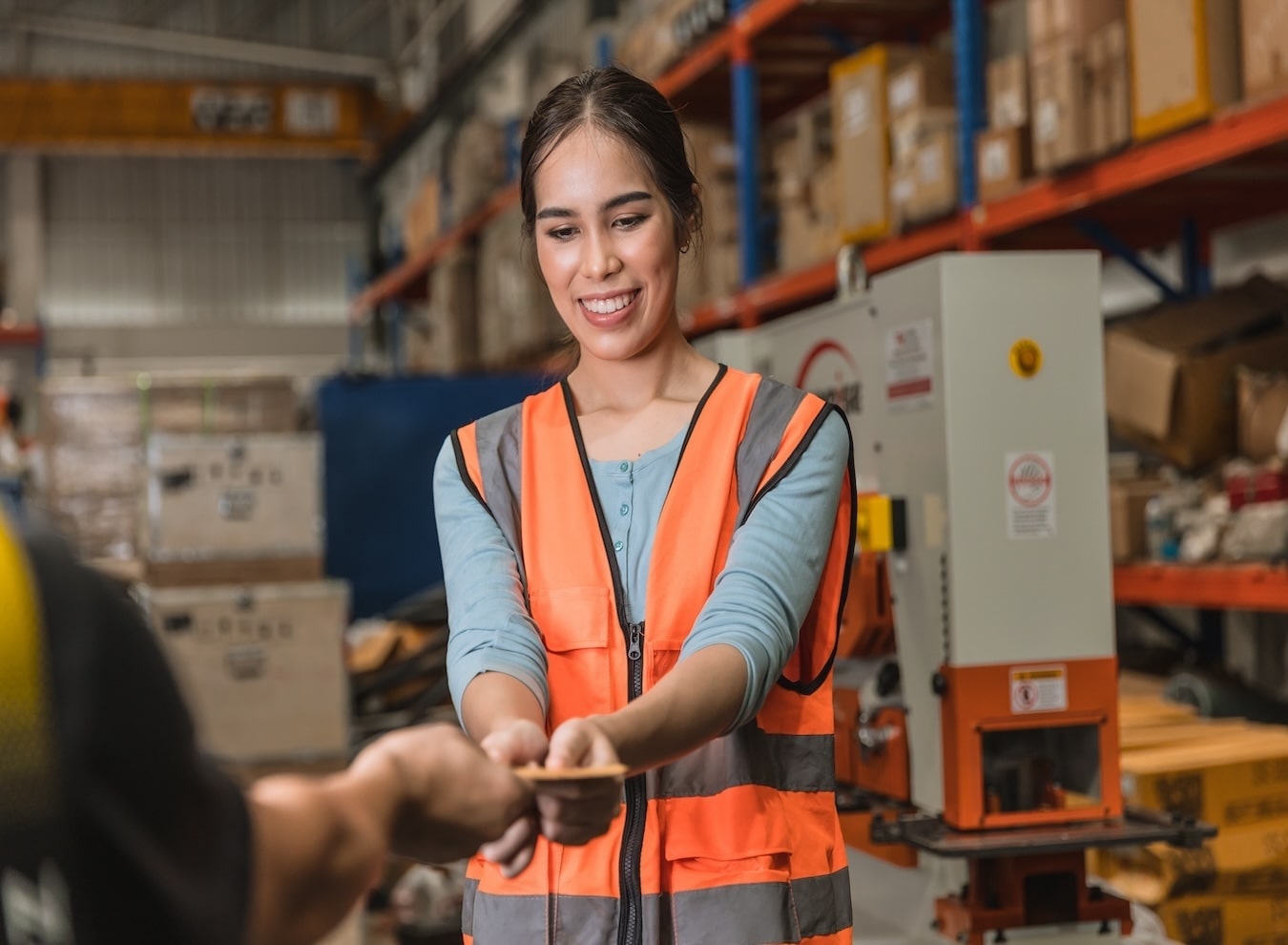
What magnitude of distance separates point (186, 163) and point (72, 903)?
18388 millimetres

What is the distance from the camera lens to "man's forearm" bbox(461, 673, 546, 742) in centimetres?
135

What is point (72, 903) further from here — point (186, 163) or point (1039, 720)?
point (186, 163)

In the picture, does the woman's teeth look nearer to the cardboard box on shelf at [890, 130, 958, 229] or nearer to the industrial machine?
the industrial machine

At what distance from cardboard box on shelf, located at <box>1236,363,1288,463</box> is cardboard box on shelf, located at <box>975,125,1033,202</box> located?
→ 865 mm

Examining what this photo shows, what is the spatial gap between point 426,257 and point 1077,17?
27.5ft

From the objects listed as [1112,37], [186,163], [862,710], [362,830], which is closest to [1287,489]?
[1112,37]

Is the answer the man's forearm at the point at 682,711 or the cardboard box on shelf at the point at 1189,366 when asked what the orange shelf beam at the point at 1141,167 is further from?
the man's forearm at the point at 682,711

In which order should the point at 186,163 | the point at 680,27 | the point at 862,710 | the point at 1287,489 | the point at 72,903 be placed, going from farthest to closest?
the point at 186,163
the point at 680,27
the point at 1287,489
the point at 862,710
the point at 72,903

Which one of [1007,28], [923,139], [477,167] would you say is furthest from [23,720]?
[477,167]

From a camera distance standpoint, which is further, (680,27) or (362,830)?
(680,27)

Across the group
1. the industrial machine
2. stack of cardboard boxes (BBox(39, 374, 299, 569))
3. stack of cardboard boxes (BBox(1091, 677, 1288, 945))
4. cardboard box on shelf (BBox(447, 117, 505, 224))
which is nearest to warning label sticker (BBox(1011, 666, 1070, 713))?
the industrial machine

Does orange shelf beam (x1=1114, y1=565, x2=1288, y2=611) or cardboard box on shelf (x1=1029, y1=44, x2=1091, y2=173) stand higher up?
cardboard box on shelf (x1=1029, y1=44, x2=1091, y2=173)

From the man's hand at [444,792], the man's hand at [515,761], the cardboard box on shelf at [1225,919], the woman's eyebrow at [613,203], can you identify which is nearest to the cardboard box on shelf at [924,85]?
the cardboard box on shelf at [1225,919]

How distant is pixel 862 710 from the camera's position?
2787 millimetres
